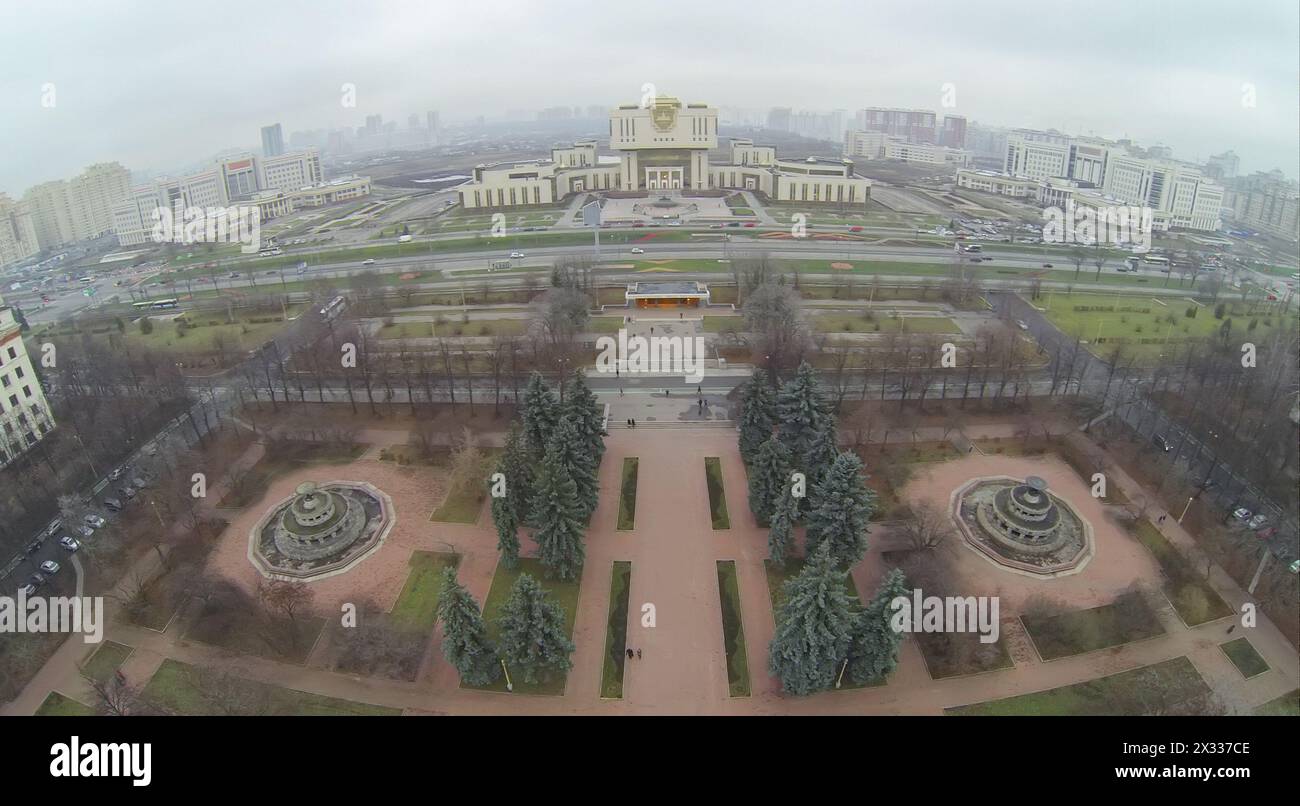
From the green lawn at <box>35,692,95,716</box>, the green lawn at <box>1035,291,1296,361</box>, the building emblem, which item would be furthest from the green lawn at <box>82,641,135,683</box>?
the building emblem

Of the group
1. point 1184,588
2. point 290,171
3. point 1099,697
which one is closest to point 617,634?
point 1099,697

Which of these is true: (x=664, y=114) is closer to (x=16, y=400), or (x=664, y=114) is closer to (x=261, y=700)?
(x=16, y=400)

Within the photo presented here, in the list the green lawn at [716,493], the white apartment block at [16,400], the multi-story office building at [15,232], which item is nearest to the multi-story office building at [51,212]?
the multi-story office building at [15,232]

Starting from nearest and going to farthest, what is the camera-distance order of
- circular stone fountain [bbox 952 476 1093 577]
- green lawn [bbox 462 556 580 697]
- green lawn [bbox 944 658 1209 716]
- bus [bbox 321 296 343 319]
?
1. green lawn [bbox 944 658 1209 716]
2. green lawn [bbox 462 556 580 697]
3. circular stone fountain [bbox 952 476 1093 577]
4. bus [bbox 321 296 343 319]

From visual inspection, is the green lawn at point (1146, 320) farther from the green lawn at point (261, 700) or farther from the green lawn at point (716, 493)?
the green lawn at point (261, 700)

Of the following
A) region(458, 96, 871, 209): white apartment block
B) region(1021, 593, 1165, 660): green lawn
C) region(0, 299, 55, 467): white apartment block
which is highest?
region(458, 96, 871, 209): white apartment block

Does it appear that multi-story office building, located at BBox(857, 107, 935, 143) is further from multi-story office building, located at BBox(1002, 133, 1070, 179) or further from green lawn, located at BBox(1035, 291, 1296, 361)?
green lawn, located at BBox(1035, 291, 1296, 361)
